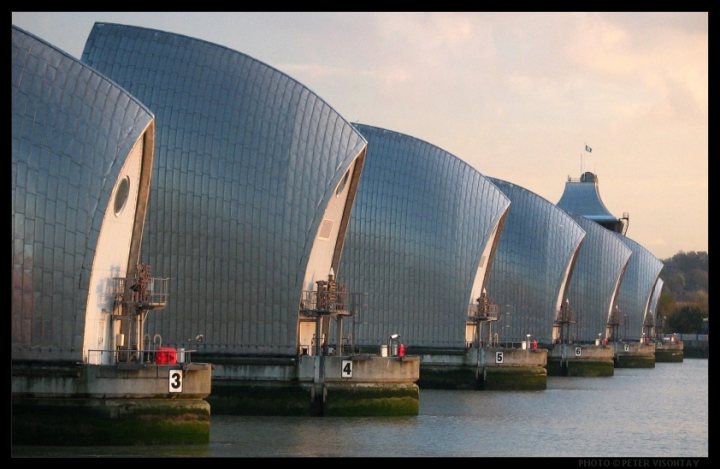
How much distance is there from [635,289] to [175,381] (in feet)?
407

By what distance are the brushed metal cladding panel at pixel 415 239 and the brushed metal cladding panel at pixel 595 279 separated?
4208 cm

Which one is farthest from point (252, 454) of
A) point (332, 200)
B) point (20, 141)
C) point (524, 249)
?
point (524, 249)

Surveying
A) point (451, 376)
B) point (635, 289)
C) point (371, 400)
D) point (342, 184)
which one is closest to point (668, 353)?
point (635, 289)

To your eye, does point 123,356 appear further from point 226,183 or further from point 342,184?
point 342,184

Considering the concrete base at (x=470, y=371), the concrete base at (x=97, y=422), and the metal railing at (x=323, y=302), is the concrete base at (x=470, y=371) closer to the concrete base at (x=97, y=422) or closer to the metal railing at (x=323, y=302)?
the metal railing at (x=323, y=302)

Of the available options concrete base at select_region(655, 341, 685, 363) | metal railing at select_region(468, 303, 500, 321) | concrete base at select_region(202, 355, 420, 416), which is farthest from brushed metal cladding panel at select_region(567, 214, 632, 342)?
concrete base at select_region(202, 355, 420, 416)

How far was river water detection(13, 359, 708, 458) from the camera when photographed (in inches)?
2151

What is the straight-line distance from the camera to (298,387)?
6750cm

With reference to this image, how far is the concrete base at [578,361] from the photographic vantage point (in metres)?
123

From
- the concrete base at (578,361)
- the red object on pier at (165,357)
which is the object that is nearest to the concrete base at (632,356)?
the concrete base at (578,361)

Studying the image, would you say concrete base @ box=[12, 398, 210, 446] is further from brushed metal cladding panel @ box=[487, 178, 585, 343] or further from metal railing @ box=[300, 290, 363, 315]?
brushed metal cladding panel @ box=[487, 178, 585, 343]

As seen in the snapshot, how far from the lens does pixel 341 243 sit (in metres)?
75.8

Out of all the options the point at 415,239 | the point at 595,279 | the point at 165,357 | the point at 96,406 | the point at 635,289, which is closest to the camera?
the point at 96,406

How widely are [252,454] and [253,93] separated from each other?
80.7ft
